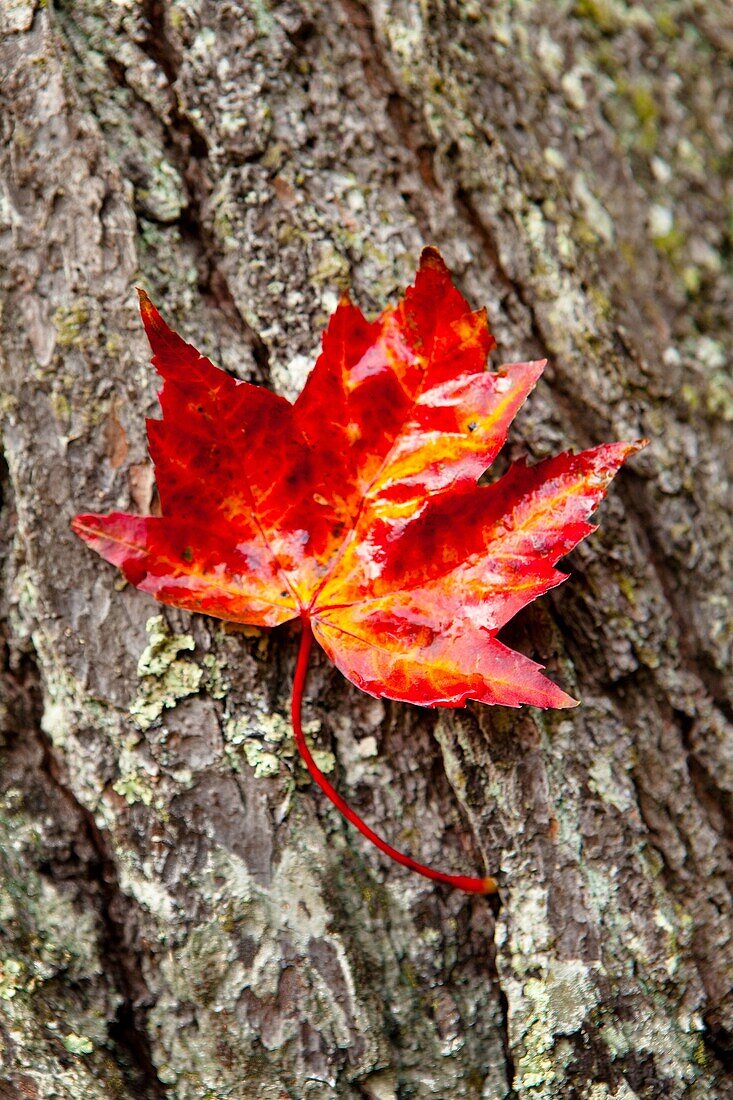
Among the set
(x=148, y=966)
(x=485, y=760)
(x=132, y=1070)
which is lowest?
(x=132, y=1070)

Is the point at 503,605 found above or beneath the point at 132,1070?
above

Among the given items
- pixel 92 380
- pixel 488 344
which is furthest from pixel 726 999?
pixel 92 380

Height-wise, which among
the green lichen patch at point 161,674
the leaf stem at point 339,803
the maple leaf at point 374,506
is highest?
the maple leaf at point 374,506

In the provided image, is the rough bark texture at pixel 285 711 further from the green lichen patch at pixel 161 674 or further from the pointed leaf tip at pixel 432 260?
the pointed leaf tip at pixel 432 260

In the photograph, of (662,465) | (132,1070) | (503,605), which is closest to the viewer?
(503,605)

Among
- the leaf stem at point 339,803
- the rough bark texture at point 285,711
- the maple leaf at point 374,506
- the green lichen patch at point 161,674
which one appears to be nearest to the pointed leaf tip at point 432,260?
the maple leaf at point 374,506

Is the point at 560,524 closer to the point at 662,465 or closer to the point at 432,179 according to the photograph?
the point at 662,465

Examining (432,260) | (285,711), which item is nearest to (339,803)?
(285,711)

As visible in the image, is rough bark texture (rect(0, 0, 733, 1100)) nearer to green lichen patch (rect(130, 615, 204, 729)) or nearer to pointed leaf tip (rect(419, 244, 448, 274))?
green lichen patch (rect(130, 615, 204, 729))
